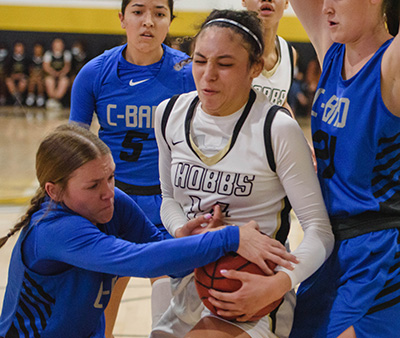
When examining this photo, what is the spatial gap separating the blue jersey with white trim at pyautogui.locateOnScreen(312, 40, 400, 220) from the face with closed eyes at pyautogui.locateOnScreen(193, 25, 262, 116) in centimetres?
33

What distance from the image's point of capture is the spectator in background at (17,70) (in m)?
14.9

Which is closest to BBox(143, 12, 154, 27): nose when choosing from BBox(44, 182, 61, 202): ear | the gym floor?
the gym floor

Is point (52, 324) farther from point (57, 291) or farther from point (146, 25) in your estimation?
point (146, 25)

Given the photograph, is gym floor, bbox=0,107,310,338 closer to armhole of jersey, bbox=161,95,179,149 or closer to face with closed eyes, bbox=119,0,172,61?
armhole of jersey, bbox=161,95,179,149

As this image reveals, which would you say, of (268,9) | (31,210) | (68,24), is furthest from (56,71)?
(31,210)

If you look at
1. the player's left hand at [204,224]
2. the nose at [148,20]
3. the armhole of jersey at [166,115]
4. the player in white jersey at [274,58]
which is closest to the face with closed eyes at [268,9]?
the player in white jersey at [274,58]

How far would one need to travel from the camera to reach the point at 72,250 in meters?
2.00

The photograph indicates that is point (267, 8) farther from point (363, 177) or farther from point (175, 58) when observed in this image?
point (363, 177)

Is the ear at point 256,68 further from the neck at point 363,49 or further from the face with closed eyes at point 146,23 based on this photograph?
the face with closed eyes at point 146,23

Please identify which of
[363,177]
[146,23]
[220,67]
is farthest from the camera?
[146,23]

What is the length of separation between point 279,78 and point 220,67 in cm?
175

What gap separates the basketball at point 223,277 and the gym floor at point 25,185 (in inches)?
32.5

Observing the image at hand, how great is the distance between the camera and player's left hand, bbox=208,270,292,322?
6.04ft

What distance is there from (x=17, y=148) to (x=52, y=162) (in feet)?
27.4
